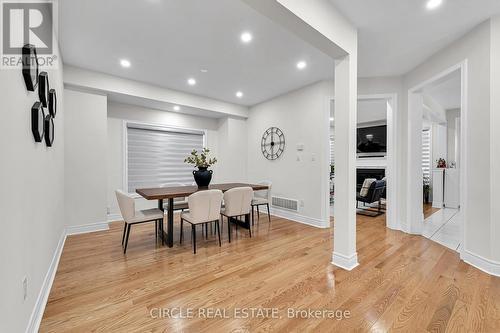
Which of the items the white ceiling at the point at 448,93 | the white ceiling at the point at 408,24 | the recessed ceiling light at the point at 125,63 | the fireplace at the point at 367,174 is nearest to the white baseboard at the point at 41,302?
the recessed ceiling light at the point at 125,63

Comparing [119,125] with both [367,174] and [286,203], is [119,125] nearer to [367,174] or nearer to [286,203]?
[286,203]

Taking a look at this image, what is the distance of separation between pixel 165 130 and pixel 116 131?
40.7 inches

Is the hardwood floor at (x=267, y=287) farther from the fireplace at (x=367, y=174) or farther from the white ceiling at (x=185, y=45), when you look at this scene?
the fireplace at (x=367, y=174)

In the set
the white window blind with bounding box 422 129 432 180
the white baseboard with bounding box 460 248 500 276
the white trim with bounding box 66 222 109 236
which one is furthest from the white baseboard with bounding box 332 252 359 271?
the white window blind with bounding box 422 129 432 180

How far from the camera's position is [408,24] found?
2.44m

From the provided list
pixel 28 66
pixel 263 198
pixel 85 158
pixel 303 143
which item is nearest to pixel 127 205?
pixel 85 158

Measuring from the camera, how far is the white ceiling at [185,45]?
7.25ft

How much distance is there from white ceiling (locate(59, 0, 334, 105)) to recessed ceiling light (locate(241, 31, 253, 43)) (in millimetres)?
65

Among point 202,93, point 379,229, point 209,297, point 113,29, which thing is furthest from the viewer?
point 202,93

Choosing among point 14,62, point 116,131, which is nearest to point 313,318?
point 14,62

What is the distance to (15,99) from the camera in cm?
128

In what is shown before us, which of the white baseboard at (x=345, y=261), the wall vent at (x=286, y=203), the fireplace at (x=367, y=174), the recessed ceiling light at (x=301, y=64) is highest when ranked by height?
the recessed ceiling light at (x=301, y=64)

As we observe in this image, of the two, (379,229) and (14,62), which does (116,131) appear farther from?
(379,229)

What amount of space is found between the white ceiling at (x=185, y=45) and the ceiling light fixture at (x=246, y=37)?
7cm
